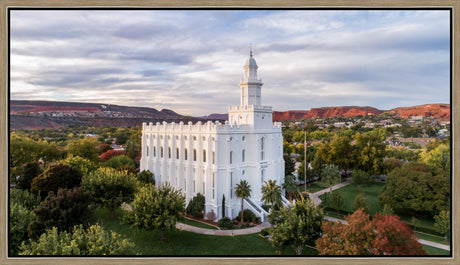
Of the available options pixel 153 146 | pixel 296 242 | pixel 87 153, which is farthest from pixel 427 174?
pixel 87 153

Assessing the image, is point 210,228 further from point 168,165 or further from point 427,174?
point 427,174

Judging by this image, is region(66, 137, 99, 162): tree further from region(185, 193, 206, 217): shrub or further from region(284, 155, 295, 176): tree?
region(284, 155, 295, 176): tree

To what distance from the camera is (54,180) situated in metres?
32.8

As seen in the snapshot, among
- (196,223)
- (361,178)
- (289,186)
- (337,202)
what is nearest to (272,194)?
(289,186)

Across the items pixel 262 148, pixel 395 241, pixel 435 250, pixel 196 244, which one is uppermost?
pixel 262 148

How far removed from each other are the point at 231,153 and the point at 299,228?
16.2 metres

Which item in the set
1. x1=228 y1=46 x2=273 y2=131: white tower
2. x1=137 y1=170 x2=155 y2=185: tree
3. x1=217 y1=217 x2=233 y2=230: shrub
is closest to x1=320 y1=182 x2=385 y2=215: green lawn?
x1=228 y1=46 x2=273 y2=131: white tower

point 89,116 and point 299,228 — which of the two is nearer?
point 299,228

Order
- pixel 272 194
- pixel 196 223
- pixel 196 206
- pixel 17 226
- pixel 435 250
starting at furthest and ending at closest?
pixel 196 206 < pixel 196 223 < pixel 272 194 < pixel 435 250 < pixel 17 226

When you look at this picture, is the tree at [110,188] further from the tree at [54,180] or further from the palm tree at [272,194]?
the palm tree at [272,194]

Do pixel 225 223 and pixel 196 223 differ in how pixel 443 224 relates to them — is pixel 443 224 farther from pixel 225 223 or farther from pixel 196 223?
pixel 196 223

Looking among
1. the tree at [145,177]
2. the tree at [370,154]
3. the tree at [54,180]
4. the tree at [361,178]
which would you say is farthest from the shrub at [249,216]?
the tree at [370,154]

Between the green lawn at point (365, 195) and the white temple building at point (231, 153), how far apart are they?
10875 mm

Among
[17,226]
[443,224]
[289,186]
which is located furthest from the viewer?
[289,186]
